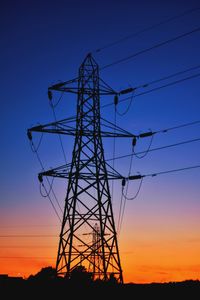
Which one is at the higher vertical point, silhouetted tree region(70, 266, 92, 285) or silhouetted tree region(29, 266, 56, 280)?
silhouetted tree region(29, 266, 56, 280)

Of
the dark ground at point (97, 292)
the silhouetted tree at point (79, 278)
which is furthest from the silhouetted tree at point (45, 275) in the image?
the dark ground at point (97, 292)

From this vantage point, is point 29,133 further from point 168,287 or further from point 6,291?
point 168,287

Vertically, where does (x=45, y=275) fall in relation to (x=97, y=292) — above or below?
above

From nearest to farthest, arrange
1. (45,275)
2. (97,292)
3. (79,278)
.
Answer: (97,292), (79,278), (45,275)

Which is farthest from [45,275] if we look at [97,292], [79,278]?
[97,292]

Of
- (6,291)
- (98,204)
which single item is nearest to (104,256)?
(98,204)

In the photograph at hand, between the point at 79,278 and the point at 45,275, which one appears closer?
the point at 79,278

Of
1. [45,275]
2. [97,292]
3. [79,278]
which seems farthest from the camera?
[45,275]

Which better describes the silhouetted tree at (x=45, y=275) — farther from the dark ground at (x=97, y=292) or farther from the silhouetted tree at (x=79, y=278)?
the dark ground at (x=97, y=292)

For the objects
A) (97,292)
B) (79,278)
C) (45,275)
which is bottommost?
(97,292)

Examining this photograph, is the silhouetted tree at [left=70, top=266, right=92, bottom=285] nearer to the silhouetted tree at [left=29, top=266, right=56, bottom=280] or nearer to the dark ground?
the dark ground

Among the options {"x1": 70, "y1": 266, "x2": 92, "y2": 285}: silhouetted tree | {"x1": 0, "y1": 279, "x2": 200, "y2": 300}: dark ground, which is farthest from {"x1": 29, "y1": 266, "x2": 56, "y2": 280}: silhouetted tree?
{"x1": 0, "y1": 279, "x2": 200, "y2": 300}: dark ground

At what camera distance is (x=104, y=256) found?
23609mm

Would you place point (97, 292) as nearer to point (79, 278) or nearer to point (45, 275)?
point (79, 278)
